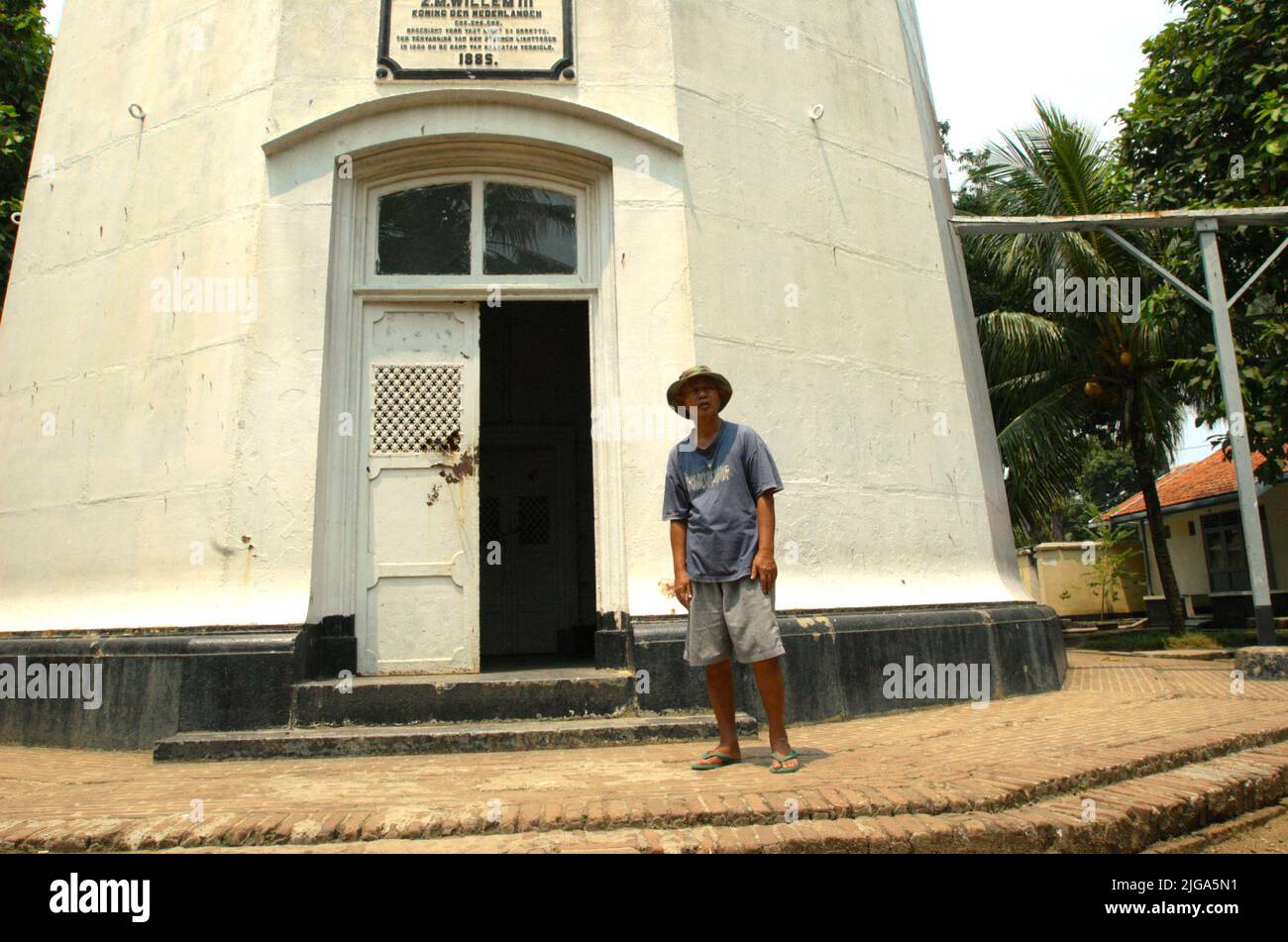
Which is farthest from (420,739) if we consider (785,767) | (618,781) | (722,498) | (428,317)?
(428,317)

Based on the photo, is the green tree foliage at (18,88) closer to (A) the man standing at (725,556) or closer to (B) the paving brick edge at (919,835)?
(A) the man standing at (725,556)

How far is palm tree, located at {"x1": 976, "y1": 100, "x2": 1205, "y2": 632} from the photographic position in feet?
50.4

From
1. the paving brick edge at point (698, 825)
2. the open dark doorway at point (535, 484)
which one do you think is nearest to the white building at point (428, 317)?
the paving brick edge at point (698, 825)

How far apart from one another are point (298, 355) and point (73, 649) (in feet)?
7.33

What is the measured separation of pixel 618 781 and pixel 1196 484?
23.8 metres

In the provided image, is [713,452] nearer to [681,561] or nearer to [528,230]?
[681,561]

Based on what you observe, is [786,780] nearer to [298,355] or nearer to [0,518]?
[298,355]

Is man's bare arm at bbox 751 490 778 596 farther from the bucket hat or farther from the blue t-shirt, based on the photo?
the bucket hat

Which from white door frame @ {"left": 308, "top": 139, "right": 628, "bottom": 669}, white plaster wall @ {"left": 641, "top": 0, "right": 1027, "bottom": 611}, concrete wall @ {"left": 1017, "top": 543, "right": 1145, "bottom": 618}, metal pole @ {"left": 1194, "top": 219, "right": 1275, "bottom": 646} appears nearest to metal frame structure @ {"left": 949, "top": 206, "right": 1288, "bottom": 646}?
metal pole @ {"left": 1194, "top": 219, "right": 1275, "bottom": 646}

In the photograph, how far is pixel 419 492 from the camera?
599 cm

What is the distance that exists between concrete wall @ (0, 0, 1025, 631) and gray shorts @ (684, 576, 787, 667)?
1.32 m

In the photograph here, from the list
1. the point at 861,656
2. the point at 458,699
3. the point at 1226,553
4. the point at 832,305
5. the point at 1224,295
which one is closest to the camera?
the point at 458,699

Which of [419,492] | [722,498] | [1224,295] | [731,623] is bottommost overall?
[731,623]
